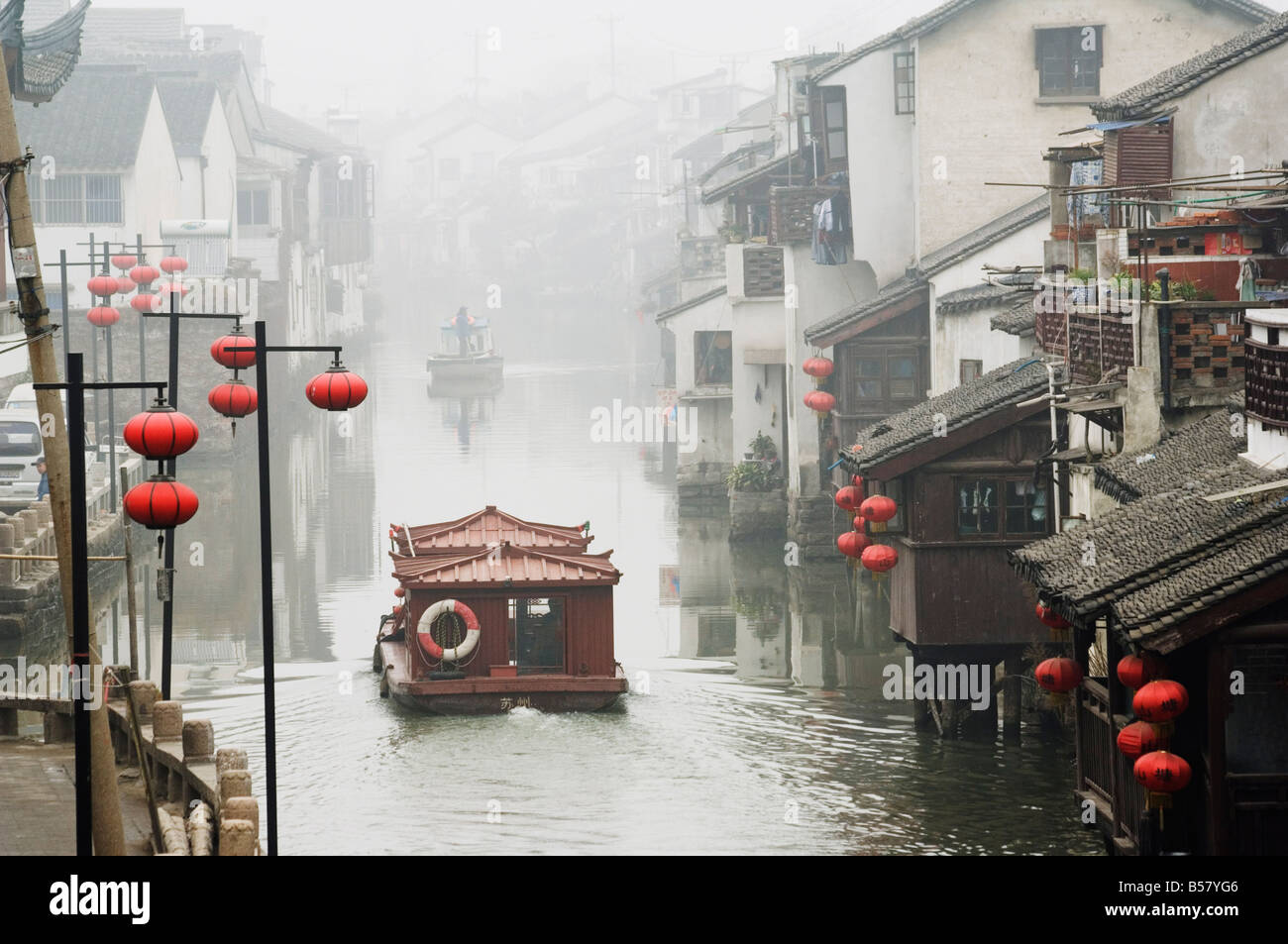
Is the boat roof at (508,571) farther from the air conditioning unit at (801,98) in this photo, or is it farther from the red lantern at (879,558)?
the air conditioning unit at (801,98)

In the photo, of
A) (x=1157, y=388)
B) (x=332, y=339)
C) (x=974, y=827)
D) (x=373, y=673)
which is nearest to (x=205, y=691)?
(x=373, y=673)

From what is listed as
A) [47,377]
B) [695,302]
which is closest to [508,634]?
[47,377]

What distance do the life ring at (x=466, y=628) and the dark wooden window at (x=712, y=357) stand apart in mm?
20748

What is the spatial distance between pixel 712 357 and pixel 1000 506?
880 inches

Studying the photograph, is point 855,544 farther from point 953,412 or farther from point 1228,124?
point 1228,124

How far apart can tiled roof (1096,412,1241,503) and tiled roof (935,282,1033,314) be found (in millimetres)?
8981

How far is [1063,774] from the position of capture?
74.9 feet

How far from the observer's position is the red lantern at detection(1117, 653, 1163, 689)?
14188 mm

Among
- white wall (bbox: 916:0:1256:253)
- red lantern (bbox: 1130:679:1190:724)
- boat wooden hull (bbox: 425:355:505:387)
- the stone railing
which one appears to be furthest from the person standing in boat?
red lantern (bbox: 1130:679:1190:724)

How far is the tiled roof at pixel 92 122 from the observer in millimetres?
58906

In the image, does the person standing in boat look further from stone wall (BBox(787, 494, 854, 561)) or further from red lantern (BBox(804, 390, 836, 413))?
red lantern (BBox(804, 390, 836, 413))

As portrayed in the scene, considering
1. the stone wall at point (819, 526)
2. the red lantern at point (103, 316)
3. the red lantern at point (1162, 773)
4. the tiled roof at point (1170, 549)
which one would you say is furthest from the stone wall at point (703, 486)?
the red lantern at point (1162, 773)

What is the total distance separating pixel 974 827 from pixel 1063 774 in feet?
7.33
